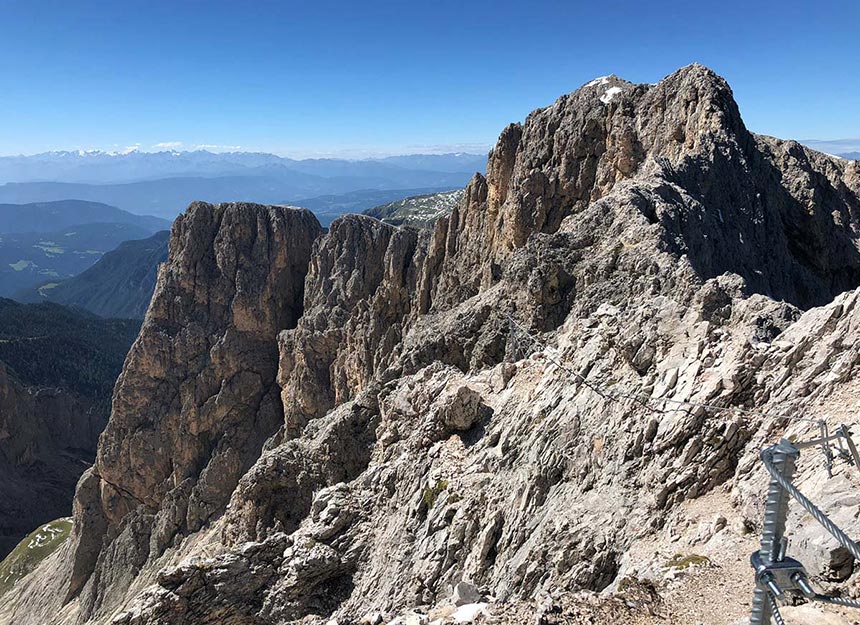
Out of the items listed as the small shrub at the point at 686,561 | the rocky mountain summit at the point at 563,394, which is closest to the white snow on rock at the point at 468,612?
the rocky mountain summit at the point at 563,394

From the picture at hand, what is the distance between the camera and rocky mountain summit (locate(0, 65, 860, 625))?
17188mm

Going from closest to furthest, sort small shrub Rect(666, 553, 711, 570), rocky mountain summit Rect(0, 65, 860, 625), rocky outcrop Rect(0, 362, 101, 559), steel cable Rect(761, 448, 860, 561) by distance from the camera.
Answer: steel cable Rect(761, 448, 860, 561)
small shrub Rect(666, 553, 711, 570)
rocky mountain summit Rect(0, 65, 860, 625)
rocky outcrop Rect(0, 362, 101, 559)

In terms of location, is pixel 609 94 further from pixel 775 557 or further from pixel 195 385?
pixel 195 385

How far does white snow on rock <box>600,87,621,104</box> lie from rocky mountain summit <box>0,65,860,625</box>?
0.94 feet

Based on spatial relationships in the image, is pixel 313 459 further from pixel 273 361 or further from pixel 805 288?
pixel 273 361

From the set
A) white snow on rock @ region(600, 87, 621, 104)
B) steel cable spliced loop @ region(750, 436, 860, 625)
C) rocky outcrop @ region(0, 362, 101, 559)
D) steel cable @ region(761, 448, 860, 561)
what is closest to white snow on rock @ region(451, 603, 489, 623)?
steel cable spliced loop @ region(750, 436, 860, 625)

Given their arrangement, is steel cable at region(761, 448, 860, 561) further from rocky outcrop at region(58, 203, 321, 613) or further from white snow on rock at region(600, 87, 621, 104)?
rocky outcrop at region(58, 203, 321, 613)

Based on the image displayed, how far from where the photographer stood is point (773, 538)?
626 centimetres

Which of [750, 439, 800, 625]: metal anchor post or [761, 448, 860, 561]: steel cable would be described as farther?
[750, 439, 800, 625]: metal anchor post

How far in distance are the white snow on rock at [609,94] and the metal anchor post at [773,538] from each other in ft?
182

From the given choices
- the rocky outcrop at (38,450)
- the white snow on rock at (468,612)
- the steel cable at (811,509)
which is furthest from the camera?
the rocky outcrop at (38,450)

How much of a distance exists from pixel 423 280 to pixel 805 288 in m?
38.9

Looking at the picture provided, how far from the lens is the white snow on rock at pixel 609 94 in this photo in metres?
55.3

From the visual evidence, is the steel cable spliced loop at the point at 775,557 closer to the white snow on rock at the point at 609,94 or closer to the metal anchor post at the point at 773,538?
the metal anchor post at the point at 773,538
